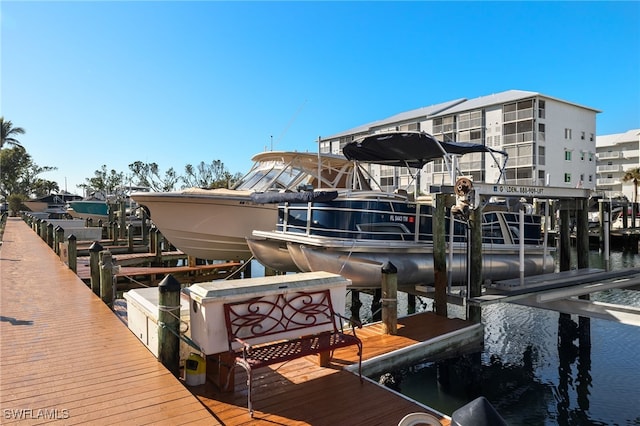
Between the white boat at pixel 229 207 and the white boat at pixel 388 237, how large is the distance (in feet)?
7.40

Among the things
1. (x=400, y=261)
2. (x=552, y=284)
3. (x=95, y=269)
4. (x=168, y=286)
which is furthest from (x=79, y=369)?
(x=552, y=284)

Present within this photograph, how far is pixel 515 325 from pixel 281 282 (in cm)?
999

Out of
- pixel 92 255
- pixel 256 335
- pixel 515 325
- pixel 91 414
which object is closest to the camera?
pixel 91 414

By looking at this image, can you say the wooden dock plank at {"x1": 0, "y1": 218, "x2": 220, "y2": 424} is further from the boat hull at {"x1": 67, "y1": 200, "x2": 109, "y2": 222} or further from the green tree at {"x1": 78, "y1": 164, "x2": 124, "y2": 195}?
the green tree at {"x1": 78, "y1": 164, "x2": 124, "y2": 195}

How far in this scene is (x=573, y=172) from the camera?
46844mm

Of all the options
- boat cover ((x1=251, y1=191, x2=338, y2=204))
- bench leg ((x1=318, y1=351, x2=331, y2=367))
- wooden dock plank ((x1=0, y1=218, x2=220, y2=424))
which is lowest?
bench leg ((x1=318, y1=351, x2=331, y2=367))

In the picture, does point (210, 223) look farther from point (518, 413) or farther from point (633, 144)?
point (633, 144)

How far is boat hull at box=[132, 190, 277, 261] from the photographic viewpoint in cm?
1352

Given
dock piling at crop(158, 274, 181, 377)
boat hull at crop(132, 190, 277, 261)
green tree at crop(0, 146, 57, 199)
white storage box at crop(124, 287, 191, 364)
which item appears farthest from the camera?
green tree at crop(0, 146, 57, 199)

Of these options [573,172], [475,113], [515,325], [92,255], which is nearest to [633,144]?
[573,172]

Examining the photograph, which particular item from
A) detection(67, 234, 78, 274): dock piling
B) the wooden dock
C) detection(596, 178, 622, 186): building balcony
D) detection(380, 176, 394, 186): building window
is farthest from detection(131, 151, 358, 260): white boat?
detection(596, 178, 622, 186): building balcony

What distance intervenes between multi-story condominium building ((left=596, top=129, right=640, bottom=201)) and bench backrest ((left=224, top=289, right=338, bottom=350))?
2848 inches

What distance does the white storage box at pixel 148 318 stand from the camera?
218 inches

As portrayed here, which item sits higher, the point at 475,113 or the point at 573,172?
the point at 475,113
